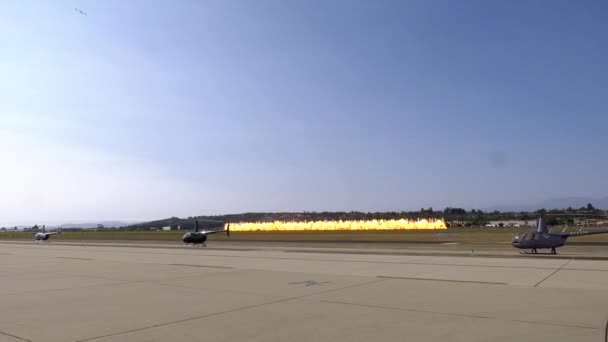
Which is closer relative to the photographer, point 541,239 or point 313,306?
point 313,306

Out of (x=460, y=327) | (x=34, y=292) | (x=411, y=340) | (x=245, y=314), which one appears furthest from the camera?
(x=34, y=292)

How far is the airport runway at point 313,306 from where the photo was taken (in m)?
9.16

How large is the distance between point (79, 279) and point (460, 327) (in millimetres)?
16214

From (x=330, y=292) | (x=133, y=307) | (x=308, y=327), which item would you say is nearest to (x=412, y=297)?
(x=330, y=292)

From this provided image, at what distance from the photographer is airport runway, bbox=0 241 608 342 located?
30.0 feet

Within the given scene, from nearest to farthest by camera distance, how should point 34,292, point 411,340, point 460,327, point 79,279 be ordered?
point 411,340, point 460,327, point 34,292, point 79,279

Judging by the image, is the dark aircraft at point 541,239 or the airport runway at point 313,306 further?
the dark aircraft at point 541,239

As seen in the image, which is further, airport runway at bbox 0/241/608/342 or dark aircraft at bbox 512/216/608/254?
dark aircraft at bbox 512/216/608/254

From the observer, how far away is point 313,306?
12172 millimetres

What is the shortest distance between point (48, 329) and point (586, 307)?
12336 millimetres

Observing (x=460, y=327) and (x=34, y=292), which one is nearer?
(x=460, y=327)

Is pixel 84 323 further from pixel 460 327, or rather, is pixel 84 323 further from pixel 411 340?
pixel 460 327

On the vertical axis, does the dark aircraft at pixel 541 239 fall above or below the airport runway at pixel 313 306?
above

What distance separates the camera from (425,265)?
23.8 meters
